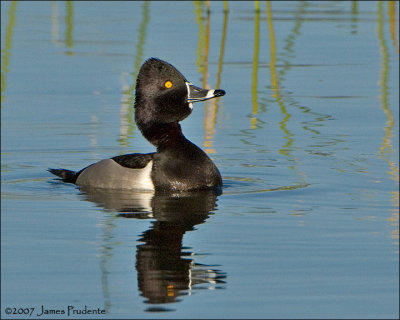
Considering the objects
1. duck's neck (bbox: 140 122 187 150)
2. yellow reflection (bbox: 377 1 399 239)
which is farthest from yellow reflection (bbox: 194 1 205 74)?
duck's neck (bbox: 140 122 187 150)

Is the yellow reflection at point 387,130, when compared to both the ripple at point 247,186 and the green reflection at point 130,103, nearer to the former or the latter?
the ripple at point 247,186

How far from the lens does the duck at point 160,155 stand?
10.1 metres

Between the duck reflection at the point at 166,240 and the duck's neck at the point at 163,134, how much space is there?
65 centimetres

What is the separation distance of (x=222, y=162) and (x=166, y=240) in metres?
3.61

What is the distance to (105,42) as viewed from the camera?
18.8 metres

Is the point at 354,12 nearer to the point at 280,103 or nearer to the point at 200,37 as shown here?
the point at 200,37

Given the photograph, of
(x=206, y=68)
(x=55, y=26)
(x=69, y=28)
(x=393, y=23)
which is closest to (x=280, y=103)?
(x=206, y=68)

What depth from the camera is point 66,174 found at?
10.7 m

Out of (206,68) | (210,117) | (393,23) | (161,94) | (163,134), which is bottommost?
(210,117)

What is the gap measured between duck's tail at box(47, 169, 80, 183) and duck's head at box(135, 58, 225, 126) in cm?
84

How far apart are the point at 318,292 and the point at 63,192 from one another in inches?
161

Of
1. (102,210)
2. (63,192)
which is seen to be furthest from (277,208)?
(63,192)

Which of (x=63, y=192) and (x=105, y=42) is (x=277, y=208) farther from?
(x=105, y=42)

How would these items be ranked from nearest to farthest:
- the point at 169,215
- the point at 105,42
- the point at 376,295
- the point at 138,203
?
the point at 376,295, the point at 169,215, the point at 138,203, the point at 105,42
